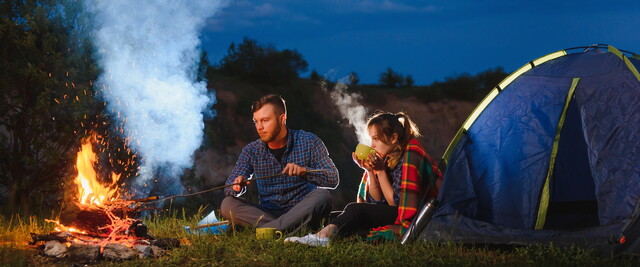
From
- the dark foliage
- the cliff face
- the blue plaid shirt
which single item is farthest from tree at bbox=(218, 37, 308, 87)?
the blue plaid shirt

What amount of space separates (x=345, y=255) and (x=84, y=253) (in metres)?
1.93

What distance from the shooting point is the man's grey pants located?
587cm

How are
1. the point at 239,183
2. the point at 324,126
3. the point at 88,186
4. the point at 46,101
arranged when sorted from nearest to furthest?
1. the point at 88,186
2. the point at 239,183
3. the point at 46,101
4. the point at 324,126

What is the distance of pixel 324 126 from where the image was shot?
2341 cm

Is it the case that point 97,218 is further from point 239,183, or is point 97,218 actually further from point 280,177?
point 280,177

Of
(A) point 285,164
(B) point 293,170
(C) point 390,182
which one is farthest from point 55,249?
(C) point 390,182

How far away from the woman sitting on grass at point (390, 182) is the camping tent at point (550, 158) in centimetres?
21

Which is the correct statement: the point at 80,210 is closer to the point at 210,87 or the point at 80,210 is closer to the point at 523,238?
the point at 523,238

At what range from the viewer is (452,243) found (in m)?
5.51

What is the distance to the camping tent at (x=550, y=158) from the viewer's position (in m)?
5.36

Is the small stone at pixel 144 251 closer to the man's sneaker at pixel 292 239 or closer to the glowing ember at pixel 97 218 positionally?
the glowing ember at pixel 97 218

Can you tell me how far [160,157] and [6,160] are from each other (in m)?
1.99

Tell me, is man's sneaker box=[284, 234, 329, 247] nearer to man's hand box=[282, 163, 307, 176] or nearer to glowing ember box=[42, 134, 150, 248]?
man's hand box=[282, 163, 307, 176]

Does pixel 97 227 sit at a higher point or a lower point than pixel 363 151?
lower
